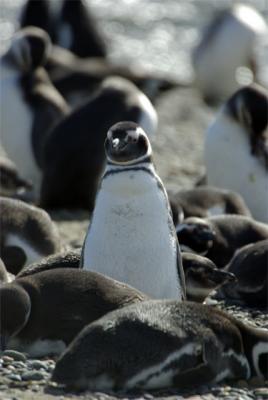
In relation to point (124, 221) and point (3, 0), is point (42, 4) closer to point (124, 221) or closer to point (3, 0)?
point (3, 0)

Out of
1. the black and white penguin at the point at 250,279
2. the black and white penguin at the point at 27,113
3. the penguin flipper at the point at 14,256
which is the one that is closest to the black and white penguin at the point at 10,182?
the black and white penguin at the point at 27,113

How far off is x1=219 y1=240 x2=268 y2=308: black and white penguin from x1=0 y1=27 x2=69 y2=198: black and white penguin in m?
4.76

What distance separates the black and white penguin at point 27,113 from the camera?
1347 centimetres

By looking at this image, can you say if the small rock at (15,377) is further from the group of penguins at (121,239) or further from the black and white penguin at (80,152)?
the black and white penguin at (80,152)

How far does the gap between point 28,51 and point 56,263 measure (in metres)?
6.93

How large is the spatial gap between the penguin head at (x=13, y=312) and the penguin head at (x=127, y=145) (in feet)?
4.24

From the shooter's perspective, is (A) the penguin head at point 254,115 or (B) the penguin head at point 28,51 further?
(B) the penguin head at point 28,51

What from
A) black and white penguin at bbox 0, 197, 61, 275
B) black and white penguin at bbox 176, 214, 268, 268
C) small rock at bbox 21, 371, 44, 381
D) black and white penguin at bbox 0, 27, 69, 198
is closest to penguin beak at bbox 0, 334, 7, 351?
small rock at bbox 21, 371, 44, 381

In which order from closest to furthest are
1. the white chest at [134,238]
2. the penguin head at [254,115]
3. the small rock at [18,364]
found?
the small rock at [18,364], the white chest at [134,238], the penguin head at [254,115]

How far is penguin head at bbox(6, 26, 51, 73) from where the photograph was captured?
46.7ft

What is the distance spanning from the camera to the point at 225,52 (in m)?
19.8

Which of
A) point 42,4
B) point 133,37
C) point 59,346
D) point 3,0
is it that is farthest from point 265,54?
point 59,346

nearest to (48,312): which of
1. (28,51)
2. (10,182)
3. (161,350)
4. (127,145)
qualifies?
(161,350)

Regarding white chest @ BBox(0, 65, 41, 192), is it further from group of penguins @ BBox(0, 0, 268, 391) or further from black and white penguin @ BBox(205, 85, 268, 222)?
black and white penguin @ BBox(205, 85, 268, 222)
